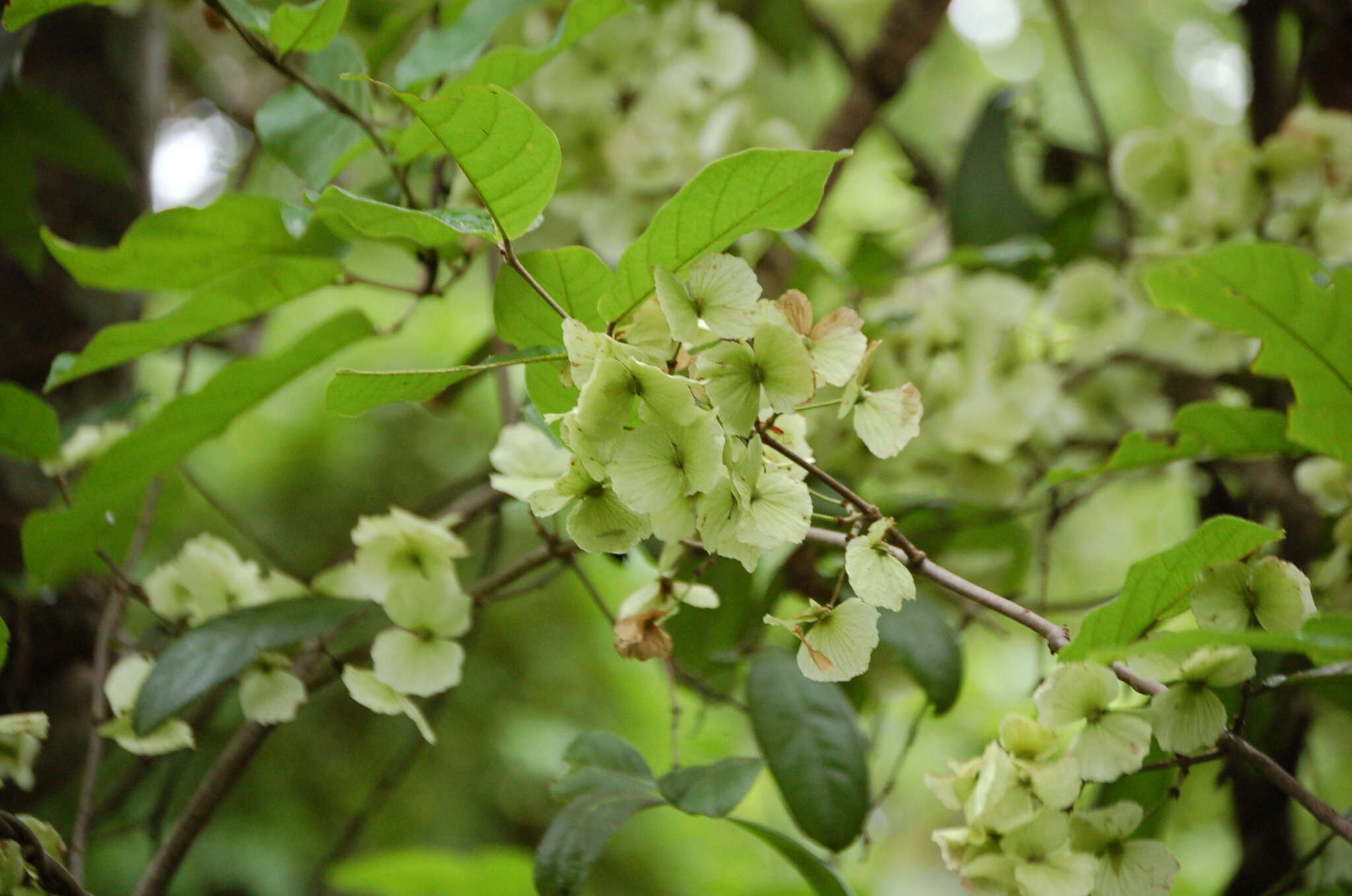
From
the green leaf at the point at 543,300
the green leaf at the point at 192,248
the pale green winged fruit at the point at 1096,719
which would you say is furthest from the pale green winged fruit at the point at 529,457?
the pale green winged fruit at the point at 1096,719

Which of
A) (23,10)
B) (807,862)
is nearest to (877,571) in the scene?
Result: (807,862)

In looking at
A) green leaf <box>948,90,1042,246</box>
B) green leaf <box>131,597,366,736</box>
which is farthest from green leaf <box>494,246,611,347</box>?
green leaf <box>948,90,1042,246</box>

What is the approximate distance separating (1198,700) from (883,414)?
188 millimetres

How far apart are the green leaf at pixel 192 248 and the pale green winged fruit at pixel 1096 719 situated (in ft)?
1.62

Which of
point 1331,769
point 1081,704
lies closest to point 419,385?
A: point 1081,704

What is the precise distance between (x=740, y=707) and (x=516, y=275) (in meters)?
0.37

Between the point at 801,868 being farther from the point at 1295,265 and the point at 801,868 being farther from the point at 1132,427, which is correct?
the point at 1132,427

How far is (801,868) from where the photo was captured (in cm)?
58

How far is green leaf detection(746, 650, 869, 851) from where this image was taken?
616 millimetres

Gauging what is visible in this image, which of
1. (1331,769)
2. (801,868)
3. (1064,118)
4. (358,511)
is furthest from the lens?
(1064,118)

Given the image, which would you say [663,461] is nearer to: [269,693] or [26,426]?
[269,693]

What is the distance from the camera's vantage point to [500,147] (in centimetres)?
44

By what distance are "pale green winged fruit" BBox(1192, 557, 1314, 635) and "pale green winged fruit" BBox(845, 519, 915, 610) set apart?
0.46 ft

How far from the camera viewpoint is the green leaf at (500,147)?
0.42 m
